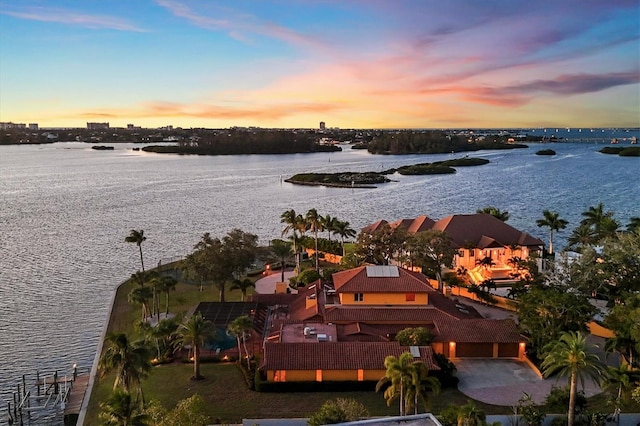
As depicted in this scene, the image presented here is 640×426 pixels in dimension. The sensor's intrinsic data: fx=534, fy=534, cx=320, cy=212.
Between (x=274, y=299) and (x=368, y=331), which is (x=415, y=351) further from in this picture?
(x=274, y=299)

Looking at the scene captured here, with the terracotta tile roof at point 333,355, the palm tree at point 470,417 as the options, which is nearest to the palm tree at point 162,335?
the terracotta tile roof at point 333,355

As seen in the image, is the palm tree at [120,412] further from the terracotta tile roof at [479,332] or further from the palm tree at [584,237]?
the palm tree at [584,237]

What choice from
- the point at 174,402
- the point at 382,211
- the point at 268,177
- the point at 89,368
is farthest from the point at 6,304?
the point at 268,177

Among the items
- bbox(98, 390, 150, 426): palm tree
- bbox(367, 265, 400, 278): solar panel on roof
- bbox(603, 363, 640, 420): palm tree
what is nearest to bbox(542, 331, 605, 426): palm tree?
bbox(603, 363, 640, 420): palm tree

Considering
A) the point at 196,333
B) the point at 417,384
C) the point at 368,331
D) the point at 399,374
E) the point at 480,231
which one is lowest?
the point at 368,331

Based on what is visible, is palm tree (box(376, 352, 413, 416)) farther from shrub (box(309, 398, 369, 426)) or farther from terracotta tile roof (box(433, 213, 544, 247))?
terracotta tile roof (box(433, 213, 544, 247))

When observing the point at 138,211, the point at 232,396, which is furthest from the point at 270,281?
the point at 138,211
